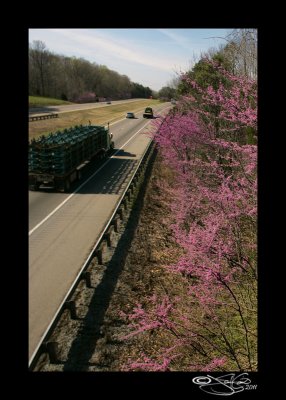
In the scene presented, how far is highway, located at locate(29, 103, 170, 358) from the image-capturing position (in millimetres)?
9062

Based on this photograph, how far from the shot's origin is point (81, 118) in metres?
55.0

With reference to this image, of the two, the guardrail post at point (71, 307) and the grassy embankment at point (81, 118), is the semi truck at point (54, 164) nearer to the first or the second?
the guardrail post at point (71, 307)

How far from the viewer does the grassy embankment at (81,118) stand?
4166 cm

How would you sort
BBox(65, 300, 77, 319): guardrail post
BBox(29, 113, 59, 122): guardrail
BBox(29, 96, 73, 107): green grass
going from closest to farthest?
BBox(65, 300, 77, 319): guardrail post
BBox(29, 113, 59, 122): guardrail
BBox(29, 96, 73, 107): green grass

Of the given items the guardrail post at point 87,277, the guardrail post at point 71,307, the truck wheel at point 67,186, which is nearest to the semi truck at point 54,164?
the truck wheel at point 67,186

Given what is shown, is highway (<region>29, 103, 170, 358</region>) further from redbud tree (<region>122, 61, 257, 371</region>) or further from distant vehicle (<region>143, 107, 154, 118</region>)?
distant vehicle (<region>143, 107, 154, 118</region>)

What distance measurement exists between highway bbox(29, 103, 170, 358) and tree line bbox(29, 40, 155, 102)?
7054 millimetres

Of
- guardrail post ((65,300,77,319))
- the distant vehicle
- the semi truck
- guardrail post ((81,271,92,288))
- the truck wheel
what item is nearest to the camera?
guardrail post ((65,300,77,319))

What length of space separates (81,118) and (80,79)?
20.2 meters

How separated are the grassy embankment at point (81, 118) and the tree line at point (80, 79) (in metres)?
4.50

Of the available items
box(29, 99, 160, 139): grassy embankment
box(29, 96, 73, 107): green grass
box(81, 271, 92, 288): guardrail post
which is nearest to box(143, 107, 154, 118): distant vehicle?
box(29, 99, 160, 139): grassy embankment

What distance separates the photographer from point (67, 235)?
13.2m

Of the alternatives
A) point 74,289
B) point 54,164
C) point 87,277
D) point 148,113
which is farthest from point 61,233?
point 148,113
